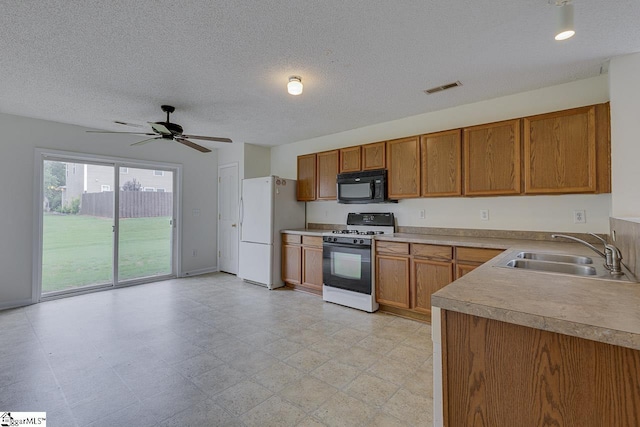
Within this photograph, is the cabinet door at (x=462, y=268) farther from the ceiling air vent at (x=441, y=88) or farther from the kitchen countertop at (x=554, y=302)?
the ceiling air vent at (x=441, y=88)

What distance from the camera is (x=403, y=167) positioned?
3592 millimetres

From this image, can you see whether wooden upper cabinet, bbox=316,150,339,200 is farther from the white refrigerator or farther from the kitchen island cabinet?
the kitchen island cabinet

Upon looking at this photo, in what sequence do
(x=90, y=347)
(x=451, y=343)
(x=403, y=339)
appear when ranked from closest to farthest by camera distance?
1. (x=451, y=343)
2. (x=90, y=347)
3. (x=403, y=339)

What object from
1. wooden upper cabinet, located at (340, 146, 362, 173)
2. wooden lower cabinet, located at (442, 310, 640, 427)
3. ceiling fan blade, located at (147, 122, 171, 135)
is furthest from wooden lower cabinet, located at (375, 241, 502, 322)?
ceiling fan blade, located at (147, 122, 171, 135)

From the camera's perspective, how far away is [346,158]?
4176mm

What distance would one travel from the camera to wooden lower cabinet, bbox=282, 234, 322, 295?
4.16m

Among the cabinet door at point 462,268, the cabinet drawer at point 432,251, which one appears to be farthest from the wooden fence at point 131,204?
the cabinet door at point 462,268

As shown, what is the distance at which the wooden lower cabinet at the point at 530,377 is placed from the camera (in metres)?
0.84

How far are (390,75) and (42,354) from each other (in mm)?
3908

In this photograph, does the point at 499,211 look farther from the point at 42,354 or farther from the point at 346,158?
the point at 42,354

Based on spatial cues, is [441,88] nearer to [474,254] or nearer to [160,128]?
[474,254]

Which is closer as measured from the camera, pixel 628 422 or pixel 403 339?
pixel 628 422

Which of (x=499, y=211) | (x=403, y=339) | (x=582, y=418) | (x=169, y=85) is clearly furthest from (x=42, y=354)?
(x=499, y=211)

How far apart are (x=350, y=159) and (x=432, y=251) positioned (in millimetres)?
1760
